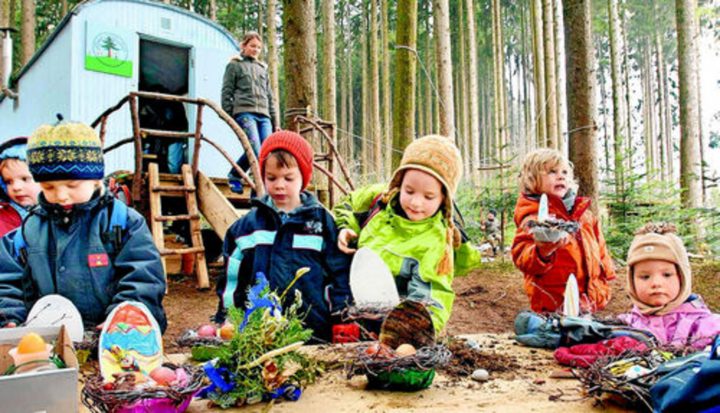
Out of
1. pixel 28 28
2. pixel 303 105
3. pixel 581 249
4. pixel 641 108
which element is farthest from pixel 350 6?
pixel 581 249

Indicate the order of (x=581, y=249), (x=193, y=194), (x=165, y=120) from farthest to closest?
(x=165, y=120)
(x=193, y=194)
(x=581, y=249)

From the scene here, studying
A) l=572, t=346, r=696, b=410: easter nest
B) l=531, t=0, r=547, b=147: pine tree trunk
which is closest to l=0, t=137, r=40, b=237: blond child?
l=572, t=346, r=696, b=410: easter nest

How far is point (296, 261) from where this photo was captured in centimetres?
254

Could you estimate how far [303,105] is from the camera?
21.4 ft

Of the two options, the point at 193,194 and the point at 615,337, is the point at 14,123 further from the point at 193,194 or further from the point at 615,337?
the point at 615,337

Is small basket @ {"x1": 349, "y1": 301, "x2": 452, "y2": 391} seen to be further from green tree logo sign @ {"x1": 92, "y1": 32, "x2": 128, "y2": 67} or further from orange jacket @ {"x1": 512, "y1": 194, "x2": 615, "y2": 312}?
green tree logo sign @ {"x1": 92, "y1": 32, "x2": 128, "y2": 67}

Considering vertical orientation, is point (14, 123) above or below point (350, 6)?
below

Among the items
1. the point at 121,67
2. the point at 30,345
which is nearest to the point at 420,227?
the point at 30,345

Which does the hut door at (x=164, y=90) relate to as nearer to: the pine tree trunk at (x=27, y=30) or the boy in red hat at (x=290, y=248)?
the boy in red hat at (x=290, y=248)

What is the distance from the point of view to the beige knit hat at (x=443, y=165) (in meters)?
2.39

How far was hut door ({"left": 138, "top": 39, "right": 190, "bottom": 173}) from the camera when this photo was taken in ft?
29.1

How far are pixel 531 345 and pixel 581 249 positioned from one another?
93cm

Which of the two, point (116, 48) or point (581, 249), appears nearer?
point (581, 249)

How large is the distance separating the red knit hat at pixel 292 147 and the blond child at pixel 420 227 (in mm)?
402
